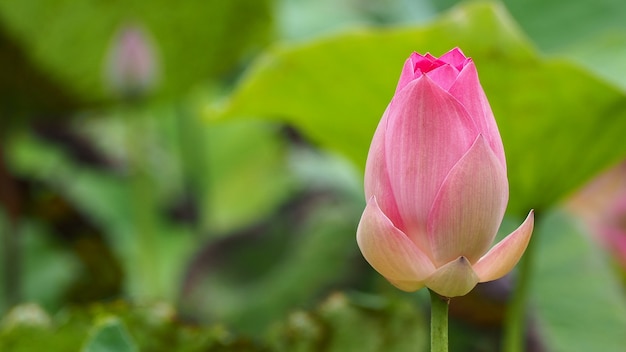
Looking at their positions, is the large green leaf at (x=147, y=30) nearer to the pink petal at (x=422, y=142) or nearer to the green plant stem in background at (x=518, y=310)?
the green plant stem in background at (x=518, y=310)

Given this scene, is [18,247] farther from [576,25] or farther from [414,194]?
[414,194]

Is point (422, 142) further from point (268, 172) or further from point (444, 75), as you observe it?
point (268, 172)

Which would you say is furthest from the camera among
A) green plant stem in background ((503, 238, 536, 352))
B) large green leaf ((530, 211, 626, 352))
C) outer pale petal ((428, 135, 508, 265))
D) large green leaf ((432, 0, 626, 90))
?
large green leaf ((432, 0, 626, 90))

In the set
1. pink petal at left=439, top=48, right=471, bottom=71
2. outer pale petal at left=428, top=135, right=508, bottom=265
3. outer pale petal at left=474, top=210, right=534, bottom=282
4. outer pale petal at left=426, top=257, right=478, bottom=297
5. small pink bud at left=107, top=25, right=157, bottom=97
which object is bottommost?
outer pale petal at left=426, top=257, right=478, bottom=297

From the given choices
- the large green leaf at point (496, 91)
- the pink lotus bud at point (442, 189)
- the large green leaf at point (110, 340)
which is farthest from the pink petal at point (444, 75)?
the large green leaf at point (496, 91)

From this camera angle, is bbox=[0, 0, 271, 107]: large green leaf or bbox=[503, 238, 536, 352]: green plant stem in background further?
bbox=[0, 0, 271, 107]: large green leaf

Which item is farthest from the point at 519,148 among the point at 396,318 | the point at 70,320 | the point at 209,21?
the point at 209,21

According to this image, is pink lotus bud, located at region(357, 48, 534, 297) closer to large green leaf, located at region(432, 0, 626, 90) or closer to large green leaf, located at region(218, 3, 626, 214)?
large green leaf, located at region(218, 3, 626, 214)

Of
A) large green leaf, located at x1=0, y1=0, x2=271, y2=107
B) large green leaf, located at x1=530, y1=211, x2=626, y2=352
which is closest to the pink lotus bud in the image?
large green leaf, located at x1=530, y1=211, x2=626, y2=352
